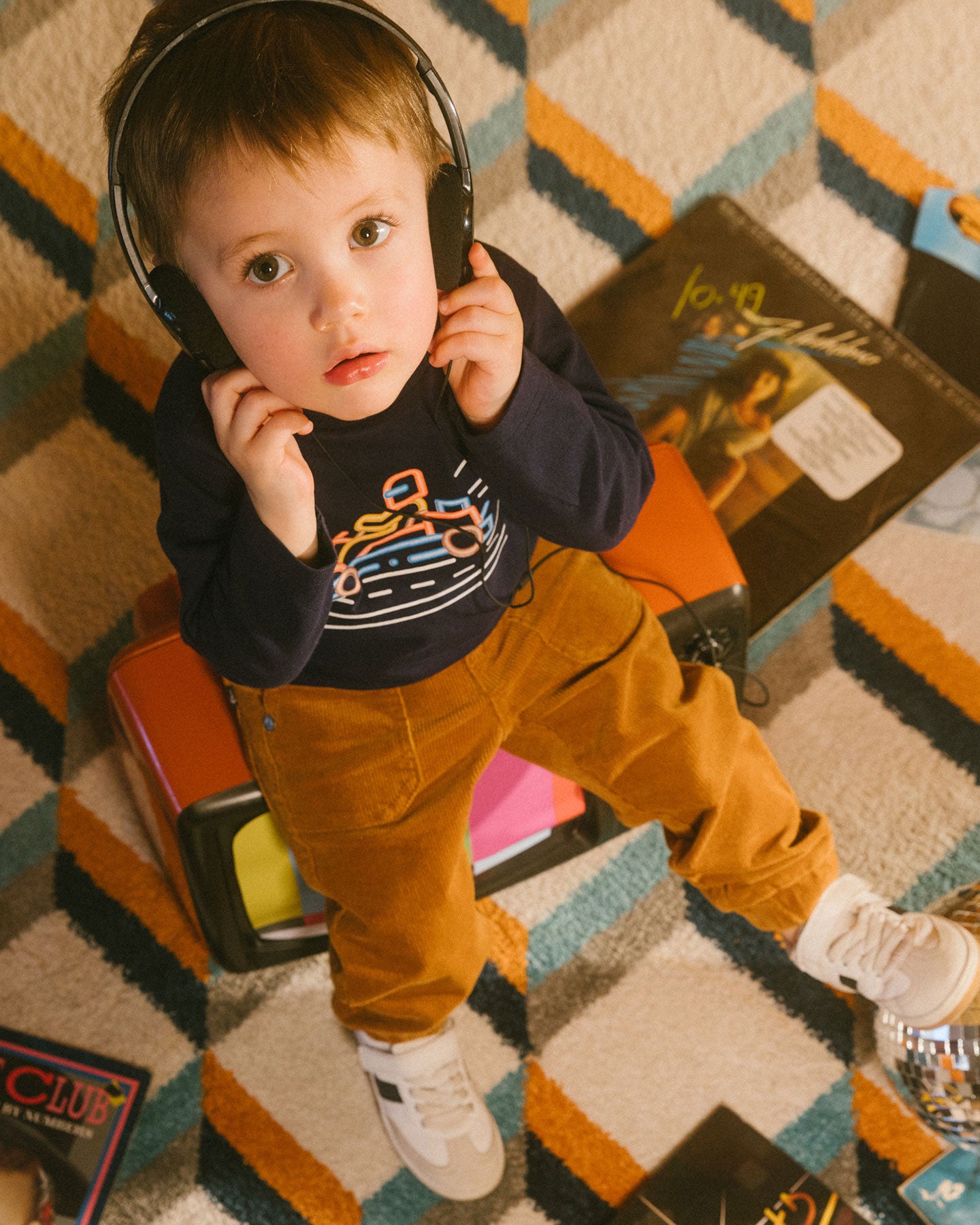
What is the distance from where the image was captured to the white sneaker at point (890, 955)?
87 centimetres

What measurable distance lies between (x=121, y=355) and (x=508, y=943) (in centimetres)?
78

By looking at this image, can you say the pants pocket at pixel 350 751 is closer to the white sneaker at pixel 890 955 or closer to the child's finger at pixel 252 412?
the child's finger at pixel 252 412

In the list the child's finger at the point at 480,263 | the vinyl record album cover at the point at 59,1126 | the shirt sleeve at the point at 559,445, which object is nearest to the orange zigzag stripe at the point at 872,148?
the shirt sleeve at the point at 559,445

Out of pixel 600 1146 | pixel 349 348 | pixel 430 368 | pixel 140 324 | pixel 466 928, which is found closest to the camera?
pixel 349 348

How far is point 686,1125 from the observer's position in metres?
1.01

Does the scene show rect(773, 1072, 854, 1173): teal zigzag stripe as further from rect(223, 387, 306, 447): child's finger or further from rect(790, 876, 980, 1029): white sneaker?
rect(223, 387, 306, 447): child's finger

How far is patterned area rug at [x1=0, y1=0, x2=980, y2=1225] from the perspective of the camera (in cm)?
101

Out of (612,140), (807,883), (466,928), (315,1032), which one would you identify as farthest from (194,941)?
(612,140)

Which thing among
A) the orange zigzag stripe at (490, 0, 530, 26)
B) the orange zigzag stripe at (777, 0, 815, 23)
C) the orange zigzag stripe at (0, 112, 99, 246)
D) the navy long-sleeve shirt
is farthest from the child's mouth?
the orange zigzag stripe at (777, 0, 815, 23)

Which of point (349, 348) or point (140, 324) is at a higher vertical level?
point (349, 348)

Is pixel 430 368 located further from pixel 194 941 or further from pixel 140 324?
pixel 194 941

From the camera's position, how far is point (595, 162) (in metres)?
1.18

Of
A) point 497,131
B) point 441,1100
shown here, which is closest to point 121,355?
point 497,131

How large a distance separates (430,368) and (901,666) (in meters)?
0.69
